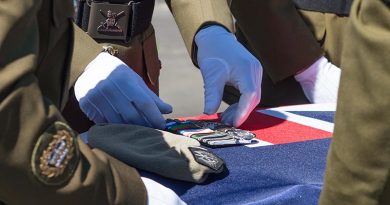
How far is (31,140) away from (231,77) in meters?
0.70

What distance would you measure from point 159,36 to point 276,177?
455 cm

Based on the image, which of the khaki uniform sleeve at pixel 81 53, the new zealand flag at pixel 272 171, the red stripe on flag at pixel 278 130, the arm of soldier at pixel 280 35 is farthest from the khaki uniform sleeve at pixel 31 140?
the arm of soldier at pixel 280 35

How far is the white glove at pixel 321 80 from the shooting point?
1.59m

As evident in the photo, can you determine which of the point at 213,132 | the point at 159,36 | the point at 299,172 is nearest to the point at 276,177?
the point at 299,172

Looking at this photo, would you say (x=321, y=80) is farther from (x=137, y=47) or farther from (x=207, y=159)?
(x=207, y=159)

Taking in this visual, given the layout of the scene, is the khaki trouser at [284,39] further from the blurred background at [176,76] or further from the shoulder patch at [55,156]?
the blurred background at [176,76]

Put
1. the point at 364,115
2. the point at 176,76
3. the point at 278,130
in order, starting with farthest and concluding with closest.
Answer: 1. the point at 176,76
2. the point at 278,130
3. the point at 364,115

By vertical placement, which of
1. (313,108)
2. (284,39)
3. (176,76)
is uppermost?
(284,39)

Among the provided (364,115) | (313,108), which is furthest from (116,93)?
(364,115)

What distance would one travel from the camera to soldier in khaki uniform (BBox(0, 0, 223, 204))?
711 mm

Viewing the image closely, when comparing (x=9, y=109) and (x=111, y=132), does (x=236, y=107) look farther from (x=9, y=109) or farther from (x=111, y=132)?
(x=9, y=109)

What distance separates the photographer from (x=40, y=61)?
2.64 feet

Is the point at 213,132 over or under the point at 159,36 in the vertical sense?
over

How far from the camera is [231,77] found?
1.38 metres
